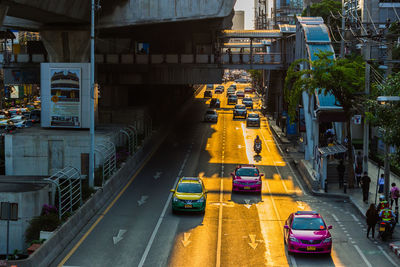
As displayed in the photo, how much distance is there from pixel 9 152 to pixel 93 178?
24.2ft

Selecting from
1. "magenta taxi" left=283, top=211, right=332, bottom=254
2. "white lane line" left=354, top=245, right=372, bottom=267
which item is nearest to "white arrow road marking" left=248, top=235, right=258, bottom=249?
"magenta taxi" left=283, top=211, right=332, bottom=254

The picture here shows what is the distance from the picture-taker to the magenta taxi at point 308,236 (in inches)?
964

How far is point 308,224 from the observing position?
1000 inches

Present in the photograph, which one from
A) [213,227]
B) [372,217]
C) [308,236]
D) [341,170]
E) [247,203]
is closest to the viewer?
[308,236]

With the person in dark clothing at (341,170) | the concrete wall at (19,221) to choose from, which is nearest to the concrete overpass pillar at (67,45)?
the person in dark clothing at (341,170)

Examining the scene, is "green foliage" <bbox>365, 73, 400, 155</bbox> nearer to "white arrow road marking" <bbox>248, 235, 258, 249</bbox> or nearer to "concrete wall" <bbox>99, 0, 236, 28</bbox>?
"white arrow road marking" <bbox>248, 235, 258, 249</bbox>

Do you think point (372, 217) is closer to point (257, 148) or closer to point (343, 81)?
point (343, 81)

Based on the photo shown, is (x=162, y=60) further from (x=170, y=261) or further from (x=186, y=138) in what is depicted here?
(x=170, y=261)

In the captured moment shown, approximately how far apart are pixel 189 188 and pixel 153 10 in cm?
2270

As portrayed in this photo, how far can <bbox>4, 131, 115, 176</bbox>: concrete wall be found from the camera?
3838cm

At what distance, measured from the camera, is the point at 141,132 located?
55.8m

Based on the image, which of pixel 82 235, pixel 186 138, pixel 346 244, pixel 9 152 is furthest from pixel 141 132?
pixel 346 244

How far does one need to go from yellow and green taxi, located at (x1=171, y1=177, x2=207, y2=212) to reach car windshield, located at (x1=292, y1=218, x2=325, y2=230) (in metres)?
7.20

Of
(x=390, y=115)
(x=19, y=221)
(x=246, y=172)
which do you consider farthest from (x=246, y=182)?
(x=19, y=221)
